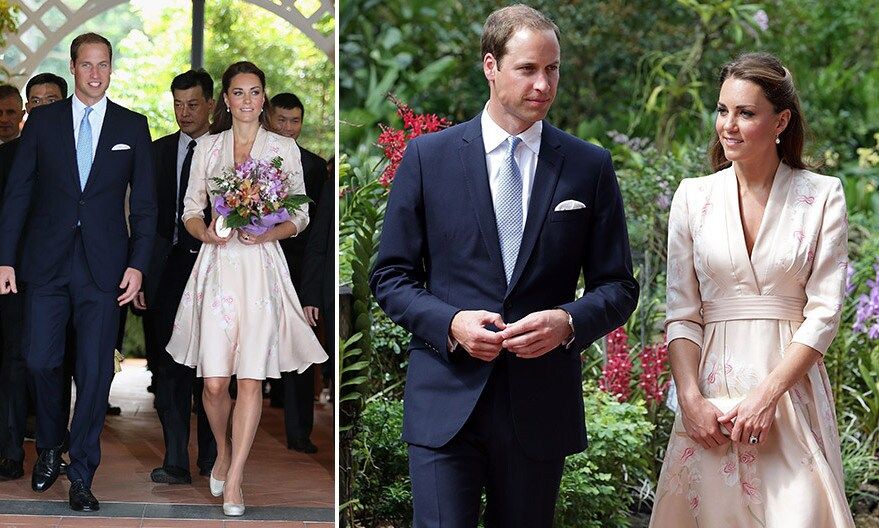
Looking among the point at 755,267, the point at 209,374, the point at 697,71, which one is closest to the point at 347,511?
the point at 209,374

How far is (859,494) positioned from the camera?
18.4 ft

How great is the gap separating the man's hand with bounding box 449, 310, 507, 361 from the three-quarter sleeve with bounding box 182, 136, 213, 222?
1.85 m

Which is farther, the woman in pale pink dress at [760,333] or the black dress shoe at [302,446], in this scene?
the black dress shoe at [302,446]

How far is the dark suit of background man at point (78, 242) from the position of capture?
14.8 feet

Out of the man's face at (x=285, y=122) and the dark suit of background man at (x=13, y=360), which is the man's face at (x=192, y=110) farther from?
the dark suit of background man at (x=13, y=360)

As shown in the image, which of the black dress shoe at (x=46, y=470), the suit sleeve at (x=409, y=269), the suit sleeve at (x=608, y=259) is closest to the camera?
the suit sleeve at (x=409, y=269)

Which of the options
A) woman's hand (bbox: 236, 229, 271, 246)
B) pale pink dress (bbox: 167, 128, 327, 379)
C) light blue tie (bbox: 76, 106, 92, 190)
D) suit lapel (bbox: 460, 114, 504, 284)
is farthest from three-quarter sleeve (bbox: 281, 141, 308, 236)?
suit lapel (bbox: 460, 114, 504, 284)

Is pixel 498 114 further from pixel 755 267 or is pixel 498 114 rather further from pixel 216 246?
pixel 216 246

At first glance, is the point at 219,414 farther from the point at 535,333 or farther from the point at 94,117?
the point at 535,333

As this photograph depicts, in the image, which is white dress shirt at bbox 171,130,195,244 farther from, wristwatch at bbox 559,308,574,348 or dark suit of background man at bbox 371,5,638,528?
wristwatch at bbox 559,308,574,348

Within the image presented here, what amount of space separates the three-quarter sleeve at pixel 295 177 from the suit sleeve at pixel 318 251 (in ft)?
0.15

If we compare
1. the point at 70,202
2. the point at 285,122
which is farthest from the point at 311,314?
the point at 70,202

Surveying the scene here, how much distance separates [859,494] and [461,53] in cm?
604

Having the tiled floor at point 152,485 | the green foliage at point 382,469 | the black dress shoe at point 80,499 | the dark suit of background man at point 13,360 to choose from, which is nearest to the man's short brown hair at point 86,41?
the dark suit of background man at point 13,360
